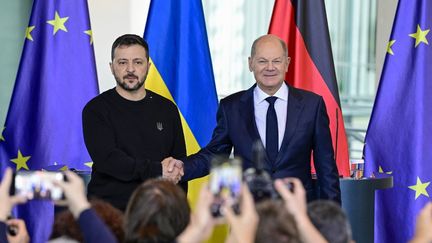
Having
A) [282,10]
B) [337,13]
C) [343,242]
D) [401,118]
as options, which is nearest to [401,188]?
[401,118]

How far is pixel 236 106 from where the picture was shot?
4.59 metres

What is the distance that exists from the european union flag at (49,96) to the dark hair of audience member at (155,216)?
2.96 metres

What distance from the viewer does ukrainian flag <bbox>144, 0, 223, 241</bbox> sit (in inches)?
227

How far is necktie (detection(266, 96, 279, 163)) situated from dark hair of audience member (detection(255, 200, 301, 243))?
6.51 ft

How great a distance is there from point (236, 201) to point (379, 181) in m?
2.81

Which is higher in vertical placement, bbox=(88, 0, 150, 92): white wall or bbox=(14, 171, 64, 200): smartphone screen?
bbox=(88, 0, 150, 92): white wall

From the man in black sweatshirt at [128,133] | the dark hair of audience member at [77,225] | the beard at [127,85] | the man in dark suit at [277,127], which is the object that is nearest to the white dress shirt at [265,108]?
the man in dark suit at [277,127]

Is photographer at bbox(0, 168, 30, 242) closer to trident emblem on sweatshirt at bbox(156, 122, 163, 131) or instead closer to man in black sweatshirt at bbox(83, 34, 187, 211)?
man in black sweatshirt at bbox(83, 34, 187, 211)

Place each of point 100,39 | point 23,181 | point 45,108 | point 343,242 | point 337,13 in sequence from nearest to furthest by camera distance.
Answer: point 343,242 → point 23,181 → point 45,108 → point 100,39 → point 337,13

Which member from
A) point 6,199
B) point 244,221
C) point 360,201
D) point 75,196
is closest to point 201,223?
point 244,221

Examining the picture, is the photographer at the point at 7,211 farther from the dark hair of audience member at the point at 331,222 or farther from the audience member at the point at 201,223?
the dark hair of audience member at the point at 331,222

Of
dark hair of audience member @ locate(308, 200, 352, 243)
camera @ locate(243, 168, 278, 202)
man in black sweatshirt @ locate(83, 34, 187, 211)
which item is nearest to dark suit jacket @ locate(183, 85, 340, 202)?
man in black sweatshirt @ locate(83, 34, 187, 211)

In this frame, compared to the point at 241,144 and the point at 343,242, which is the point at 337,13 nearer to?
the point at 241,144

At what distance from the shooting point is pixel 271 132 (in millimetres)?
4496
